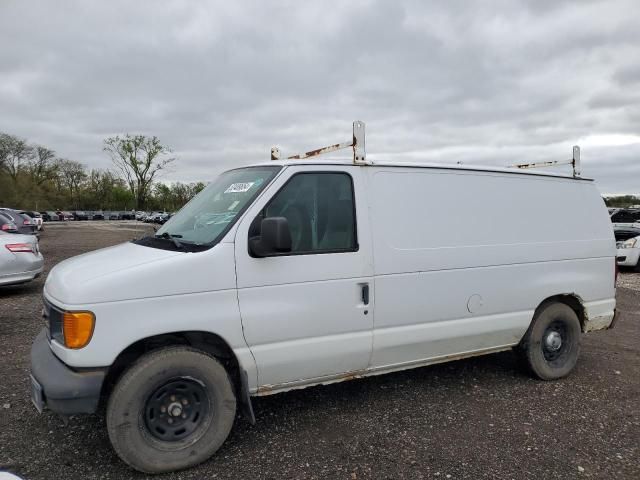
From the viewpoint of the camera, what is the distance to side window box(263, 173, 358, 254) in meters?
3.55

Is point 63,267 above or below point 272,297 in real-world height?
above

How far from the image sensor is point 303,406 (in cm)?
419

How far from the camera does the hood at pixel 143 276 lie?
297 centimetres

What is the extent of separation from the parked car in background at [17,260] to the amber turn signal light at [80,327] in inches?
275

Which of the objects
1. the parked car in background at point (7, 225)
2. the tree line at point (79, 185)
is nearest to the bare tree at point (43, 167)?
the tree line at point (79, 185)

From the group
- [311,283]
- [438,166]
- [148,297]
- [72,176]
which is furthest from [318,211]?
[72,176]

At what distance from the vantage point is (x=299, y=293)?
11.4 ft

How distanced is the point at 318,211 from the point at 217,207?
0.78 metres

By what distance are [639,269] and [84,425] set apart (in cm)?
1433

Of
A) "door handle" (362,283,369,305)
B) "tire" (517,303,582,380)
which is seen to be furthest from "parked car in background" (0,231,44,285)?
"tire" (517,303,582,380)

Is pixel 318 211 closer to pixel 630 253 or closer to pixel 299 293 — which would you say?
pixel 299 293

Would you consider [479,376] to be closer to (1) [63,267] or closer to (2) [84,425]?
(2) [84,425]

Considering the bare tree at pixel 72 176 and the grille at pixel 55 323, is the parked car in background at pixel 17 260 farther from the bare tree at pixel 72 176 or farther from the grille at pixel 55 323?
the bare tree at pixel 72 176

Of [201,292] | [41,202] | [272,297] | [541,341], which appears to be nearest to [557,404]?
[541,341]
